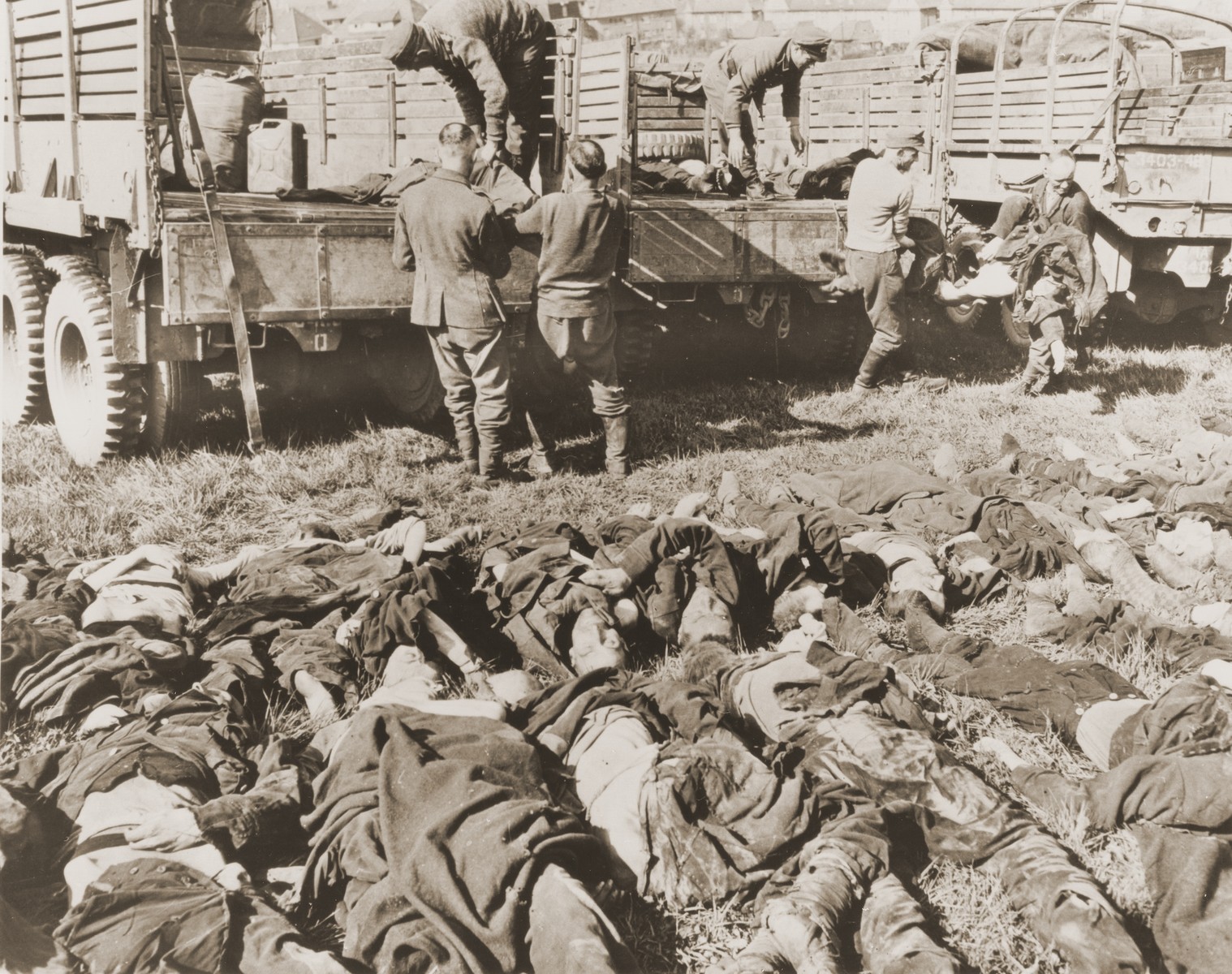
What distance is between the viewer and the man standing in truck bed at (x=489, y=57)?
7816mm

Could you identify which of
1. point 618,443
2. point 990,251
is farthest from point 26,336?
point 990,251

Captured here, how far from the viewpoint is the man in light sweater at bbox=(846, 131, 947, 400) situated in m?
8.49

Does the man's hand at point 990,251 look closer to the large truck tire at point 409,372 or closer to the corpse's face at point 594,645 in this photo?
the large truck tire at point 409,372

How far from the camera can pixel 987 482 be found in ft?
22.7

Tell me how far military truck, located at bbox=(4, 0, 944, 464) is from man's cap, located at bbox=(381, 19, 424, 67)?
1054 mm

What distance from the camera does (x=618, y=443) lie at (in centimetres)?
713

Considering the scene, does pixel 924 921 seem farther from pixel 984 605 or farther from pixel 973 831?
pixel 984 605

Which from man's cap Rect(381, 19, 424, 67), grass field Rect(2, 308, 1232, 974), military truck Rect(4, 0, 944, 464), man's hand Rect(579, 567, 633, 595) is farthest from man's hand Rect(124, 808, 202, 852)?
man's cap Rect(381, 19, 424, 67)

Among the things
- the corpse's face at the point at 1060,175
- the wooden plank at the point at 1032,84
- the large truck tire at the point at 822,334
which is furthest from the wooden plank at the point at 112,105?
the wooden plank at the point at 1032,84

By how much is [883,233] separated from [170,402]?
5128mm

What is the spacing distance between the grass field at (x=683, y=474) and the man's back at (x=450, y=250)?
0.99 m

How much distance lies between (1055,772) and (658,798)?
1.38m

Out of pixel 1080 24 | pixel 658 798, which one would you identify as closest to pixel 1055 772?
pixel 658 798

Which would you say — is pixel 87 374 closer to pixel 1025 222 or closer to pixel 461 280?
pixel 461 280
